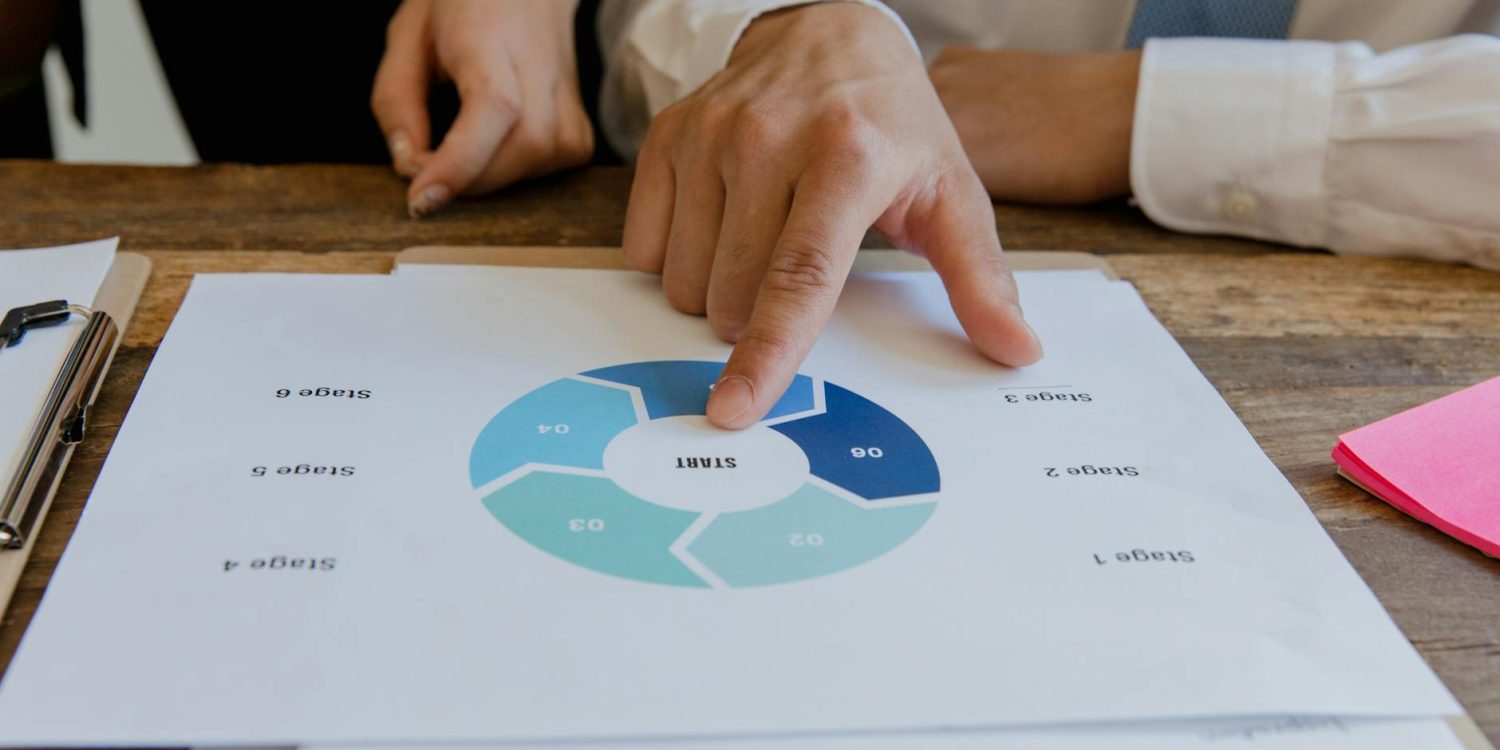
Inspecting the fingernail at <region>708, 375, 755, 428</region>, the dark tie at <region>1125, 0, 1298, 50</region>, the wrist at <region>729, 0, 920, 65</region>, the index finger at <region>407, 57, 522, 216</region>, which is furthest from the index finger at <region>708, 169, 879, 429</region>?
the dark tie at <region>1125, 0, 1298, 50</region>

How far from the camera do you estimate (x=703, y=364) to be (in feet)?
1.63

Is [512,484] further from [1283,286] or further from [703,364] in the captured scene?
[1283,286]

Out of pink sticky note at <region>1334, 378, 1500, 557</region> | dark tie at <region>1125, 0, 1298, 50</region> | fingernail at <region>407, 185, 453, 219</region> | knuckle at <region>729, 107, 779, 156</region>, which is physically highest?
dark tie at <region>1125, 0, 1298, 50</region>

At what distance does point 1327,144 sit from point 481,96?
0.54 m

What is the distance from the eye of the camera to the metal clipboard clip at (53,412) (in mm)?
373

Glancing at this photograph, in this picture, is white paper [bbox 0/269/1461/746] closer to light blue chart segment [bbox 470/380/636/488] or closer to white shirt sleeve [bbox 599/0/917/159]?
light blue chart segment [bbox 470/380/636/488]

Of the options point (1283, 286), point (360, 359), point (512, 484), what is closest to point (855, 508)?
point (512, 484)

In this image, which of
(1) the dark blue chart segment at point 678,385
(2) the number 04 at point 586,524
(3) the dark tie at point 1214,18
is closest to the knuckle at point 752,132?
(1) the dark blue chart segment at point 678,385

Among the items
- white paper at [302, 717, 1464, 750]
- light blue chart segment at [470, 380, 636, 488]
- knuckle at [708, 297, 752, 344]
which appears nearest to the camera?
white paper at [302, 717, 1464, 750]

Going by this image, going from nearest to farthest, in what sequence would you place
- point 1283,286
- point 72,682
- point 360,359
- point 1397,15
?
point 72,682 → point 360,359 → point 1283,286 → point 1397,15

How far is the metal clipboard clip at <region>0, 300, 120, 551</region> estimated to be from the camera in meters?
0.37

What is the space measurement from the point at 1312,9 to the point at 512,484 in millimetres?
737

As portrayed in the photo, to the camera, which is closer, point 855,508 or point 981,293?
point 855,508

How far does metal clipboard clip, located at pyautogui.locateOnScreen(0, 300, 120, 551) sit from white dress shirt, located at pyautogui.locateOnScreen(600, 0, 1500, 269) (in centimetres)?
42
